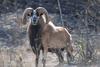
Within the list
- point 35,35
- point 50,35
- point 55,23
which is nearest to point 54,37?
point 50,35

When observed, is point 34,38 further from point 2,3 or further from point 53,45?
point 2,3

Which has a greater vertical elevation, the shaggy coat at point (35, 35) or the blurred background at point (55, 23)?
the shaggy coat at point (35, 35)

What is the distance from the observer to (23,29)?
22.1 metres

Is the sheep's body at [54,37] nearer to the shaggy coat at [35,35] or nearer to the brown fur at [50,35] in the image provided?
the brown fur at [50,35]

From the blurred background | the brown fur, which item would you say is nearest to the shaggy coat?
the brown fur

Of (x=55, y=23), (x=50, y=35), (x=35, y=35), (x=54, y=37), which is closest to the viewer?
(x=35, y=35)

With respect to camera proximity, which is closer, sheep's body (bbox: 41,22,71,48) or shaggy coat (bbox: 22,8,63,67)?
shaggy coat (bbox: 22,8,63,67)

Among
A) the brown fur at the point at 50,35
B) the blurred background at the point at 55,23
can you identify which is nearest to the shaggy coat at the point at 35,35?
the brown fur at the point at 50,35

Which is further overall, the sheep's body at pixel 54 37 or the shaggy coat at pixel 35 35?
the sheep's body at pixel 54 37

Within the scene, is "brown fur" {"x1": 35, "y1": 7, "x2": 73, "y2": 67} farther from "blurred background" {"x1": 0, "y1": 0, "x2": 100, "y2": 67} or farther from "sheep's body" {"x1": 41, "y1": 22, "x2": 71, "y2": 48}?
"blurred background" {"x1": 0, "y1": 0, "x2": 100, "y2": 67}

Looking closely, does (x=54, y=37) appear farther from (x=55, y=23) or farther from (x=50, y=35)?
(x=55, y=23)

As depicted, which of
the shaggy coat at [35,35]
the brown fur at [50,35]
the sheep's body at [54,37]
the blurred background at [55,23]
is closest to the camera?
the blurred background at [55,23]

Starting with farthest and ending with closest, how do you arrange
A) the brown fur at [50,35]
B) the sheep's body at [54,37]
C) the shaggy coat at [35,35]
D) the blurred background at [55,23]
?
1. the sheep's body at [54,37]
2. the brown fur at [50,35]
3. the shaggy coat at [35,35]
4. the blurred background at [55,23]

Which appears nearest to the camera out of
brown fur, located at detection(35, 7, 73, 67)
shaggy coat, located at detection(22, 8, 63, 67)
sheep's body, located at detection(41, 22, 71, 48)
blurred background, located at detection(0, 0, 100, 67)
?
blurred background, located at detection(0, 0, 100, 67)
